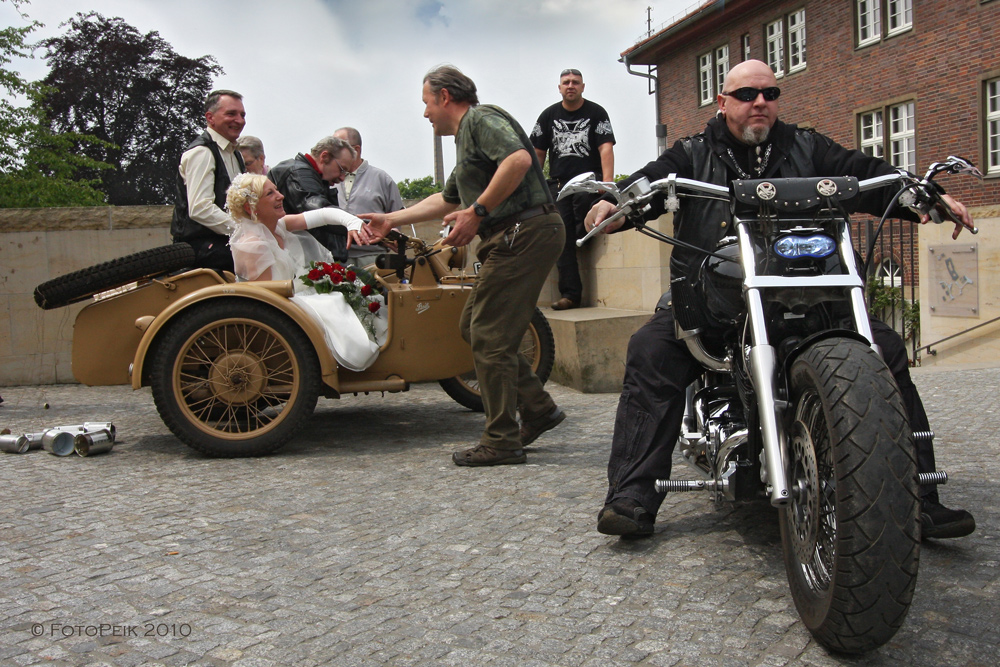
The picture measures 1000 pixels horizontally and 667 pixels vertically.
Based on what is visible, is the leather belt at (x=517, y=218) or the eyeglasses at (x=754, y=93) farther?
the leather belt at (x=517, y=218)

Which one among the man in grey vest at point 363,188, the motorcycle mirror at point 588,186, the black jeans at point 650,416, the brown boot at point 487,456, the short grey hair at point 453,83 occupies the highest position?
the short grey hair at point 453,83

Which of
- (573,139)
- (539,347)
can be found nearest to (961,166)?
(539,347)

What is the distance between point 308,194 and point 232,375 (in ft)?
5.27

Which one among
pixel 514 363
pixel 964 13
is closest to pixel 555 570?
pixel 514 363

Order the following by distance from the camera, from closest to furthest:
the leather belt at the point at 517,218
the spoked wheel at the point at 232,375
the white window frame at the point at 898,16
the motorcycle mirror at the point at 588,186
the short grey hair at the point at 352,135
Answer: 1. the motorcycle mirror at the point at 588,186
2. the leather belt at the point at 517,218
3. the spoked wheel at the point at 232,375
4. the short grey hair at the point at 352,135
5. the white window frame at the point at 898,16

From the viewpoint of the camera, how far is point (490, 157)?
4867 mm

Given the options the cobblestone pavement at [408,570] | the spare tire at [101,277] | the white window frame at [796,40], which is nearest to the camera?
the cobblestone pavement at [408,570]

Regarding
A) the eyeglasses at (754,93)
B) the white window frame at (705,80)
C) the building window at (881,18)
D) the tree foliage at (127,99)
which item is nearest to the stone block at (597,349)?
the eyeglasses at (754,93)

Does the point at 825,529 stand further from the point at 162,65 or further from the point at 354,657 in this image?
the point at 162,65

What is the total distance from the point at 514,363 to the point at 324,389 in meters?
1.16

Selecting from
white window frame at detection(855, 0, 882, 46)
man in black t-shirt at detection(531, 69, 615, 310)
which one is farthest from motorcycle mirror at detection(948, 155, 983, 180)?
white window frame at detection(855, 0, 882, 46)

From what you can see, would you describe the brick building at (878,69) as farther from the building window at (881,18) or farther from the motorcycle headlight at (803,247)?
the motorcycle headlight at (803,247)

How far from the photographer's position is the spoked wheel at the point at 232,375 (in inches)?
199

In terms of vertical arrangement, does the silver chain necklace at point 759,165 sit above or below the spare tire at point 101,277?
above
